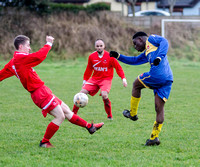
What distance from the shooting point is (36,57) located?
507 cm

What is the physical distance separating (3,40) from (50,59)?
12.1 feet

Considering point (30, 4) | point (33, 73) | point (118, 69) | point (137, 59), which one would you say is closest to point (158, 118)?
point (137, 59)

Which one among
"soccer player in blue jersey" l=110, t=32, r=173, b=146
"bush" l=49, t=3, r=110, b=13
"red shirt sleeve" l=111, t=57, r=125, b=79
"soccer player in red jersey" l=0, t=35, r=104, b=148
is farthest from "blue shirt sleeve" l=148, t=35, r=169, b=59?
"bush" l=49, t=3, r=110, b=13

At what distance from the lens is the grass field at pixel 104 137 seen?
4676 mm

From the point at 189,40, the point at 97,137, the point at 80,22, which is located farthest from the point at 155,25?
the point at 97,137

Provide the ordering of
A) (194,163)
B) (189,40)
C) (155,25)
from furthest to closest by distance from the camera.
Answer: (155,25) < (189,40) < (194,163)

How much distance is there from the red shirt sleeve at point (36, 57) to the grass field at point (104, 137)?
1.27m

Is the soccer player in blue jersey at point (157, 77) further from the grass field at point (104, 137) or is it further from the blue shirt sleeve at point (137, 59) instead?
the grass field at point (104, 137)

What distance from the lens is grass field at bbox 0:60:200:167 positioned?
4.68 m

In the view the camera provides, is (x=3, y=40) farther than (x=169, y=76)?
Yes

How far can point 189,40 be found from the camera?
77.0 feet

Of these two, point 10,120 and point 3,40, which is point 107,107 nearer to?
point 10,120

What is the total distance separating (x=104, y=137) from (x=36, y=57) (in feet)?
6.10

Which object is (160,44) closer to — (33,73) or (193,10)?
(33,73)
